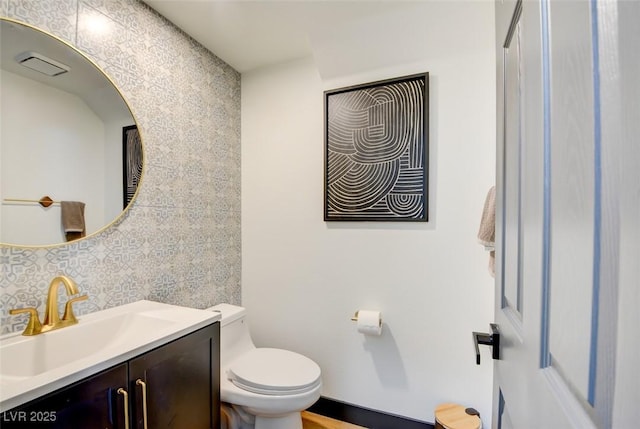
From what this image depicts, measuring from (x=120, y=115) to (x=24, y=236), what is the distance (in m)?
0.63

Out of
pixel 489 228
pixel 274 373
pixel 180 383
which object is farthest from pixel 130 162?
pixel 489 228

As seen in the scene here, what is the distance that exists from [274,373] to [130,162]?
1.26 metres

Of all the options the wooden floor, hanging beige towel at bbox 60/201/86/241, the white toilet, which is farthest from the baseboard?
hanging beige towel at bbox 60/201/86/241

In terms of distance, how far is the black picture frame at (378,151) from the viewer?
1.59 meters

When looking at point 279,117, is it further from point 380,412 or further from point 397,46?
point 380,412

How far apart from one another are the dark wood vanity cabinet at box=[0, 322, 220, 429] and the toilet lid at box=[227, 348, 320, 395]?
21cm

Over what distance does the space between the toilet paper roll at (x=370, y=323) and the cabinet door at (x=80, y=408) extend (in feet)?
3.73

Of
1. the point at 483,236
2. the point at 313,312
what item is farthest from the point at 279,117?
the point at 483,236

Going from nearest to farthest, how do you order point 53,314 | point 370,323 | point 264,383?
point 53,314 < point 264,383 < point 370,323

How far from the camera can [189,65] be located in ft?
5.50

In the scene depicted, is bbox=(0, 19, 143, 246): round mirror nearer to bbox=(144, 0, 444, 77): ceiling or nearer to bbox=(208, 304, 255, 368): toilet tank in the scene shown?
bbox=(144, 0, 444, 77): ceiling

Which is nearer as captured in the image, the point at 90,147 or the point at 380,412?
the point at 90,147

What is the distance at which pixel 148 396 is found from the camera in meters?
0.92

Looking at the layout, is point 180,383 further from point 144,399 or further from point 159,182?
point 159,182
